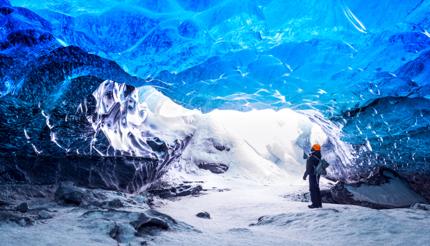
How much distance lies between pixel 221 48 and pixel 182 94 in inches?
102

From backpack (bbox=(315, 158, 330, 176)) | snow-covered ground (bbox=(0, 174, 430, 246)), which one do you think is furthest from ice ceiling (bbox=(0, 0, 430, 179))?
snow-covered ground (bbox=(0, 174, 430, 246))

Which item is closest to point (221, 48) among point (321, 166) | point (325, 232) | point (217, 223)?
point (321, 166)

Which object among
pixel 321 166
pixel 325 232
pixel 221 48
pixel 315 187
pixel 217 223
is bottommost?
pixel 217 223

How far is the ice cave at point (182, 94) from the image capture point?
522 centimetres

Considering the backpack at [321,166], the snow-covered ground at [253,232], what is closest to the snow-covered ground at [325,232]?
the snow-covered ground at [253,232]

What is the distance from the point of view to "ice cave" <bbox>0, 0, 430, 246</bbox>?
5.22 meters

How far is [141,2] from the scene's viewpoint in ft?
21.2

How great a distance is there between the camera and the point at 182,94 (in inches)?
376

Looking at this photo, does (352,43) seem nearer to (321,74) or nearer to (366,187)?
(321,74)

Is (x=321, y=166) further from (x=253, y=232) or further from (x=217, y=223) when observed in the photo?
(x=253, y=232)

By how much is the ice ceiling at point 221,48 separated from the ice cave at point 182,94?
0.03m

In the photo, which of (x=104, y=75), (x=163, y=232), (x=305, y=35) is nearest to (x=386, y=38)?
(x=305, y=35)

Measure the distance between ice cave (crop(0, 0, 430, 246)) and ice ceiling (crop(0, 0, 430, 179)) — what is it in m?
0.03

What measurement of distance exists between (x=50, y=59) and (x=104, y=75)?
1180mm
